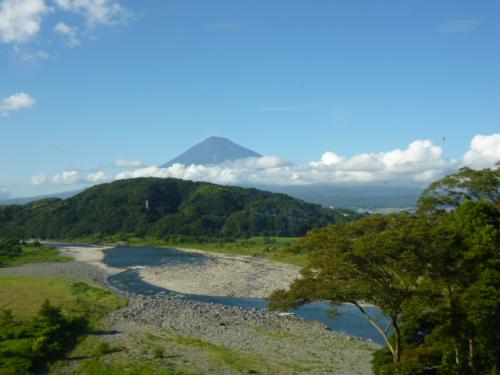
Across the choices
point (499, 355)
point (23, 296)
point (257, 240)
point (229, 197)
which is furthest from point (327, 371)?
point (229, 197)

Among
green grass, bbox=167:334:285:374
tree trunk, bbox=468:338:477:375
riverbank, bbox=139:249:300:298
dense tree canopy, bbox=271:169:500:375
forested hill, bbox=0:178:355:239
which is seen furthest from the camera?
forested hill, bbox=0:178:355:239

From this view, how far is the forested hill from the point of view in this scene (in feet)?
393

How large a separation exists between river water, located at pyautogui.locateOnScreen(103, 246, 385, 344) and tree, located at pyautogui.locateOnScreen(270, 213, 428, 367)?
2369 millimetres

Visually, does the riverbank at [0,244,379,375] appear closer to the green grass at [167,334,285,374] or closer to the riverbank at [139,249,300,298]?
the green grass at [167,334,285,374]

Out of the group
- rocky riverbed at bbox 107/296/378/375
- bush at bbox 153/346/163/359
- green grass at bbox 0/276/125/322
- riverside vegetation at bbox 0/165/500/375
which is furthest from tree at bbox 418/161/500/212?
green grass at bbox 0/276/125/322

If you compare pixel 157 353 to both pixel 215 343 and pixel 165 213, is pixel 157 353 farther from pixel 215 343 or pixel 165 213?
pixel 165 213

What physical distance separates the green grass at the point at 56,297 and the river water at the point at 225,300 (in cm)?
546

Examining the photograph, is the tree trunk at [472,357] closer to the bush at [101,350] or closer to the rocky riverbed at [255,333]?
the rocky riverbed at [255,333]

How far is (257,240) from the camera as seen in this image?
349 feet

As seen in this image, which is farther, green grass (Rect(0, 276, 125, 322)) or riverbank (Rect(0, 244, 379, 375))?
green grass (Rect(0, 276, 125, 322))

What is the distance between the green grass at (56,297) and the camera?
32.0 metres

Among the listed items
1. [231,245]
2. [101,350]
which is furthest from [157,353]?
[231,245]

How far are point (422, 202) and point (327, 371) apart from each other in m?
8.90

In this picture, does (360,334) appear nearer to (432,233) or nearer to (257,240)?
(432,233)
